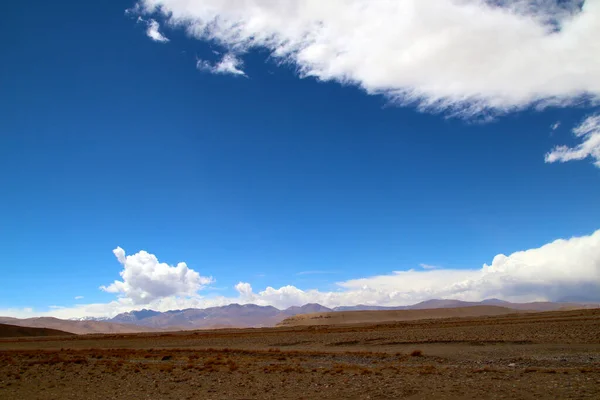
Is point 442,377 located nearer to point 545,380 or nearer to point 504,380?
point 504,380

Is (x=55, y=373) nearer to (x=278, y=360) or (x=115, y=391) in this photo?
(x=115, y=391)

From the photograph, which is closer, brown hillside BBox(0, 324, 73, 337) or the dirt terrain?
the dirt terrain

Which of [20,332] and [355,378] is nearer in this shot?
[355,378]

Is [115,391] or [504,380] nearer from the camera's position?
[504,380]

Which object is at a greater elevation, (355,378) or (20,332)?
(355,378)

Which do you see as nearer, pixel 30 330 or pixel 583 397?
pixel 583 397

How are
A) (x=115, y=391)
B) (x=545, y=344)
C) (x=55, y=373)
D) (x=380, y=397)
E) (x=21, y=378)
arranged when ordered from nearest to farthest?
(x=380, y=397) < (x=115, y=391) < (x=21, y=378) < (x=55, y=373) < (x=545, y=344)

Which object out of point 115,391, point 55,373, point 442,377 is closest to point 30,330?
point 55,373

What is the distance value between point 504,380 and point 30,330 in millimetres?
175867

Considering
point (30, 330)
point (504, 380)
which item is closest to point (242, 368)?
point (504, 380)

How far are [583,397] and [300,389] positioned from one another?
419 inches

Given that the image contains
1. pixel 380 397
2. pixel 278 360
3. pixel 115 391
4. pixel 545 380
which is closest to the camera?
pixel 380 397

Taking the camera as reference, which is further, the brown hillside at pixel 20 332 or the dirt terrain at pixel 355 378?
the brown hillside at pixel 20 332

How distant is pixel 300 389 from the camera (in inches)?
701
